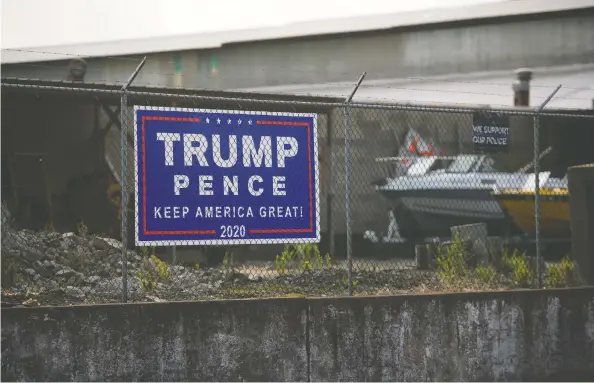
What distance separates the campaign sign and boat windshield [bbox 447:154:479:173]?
6696 mm

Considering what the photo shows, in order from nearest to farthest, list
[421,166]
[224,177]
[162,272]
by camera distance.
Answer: [224,177]
[162,272]
[421,166]

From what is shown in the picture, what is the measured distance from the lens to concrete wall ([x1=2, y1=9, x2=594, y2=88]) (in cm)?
2175

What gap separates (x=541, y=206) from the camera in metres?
14.9

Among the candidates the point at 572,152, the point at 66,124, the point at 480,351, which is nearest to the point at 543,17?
the point at 572,152

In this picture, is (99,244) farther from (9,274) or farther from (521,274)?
(521,274)

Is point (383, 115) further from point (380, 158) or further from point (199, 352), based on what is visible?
point (199, 352)

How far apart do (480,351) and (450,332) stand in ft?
1.19

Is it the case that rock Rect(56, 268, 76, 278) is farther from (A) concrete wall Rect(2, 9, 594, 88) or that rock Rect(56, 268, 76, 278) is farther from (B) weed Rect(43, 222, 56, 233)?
(A) concrete wall Rect(2, 9, 594, 88)

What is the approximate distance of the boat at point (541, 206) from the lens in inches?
584

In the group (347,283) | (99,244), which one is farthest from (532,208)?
(99,244)

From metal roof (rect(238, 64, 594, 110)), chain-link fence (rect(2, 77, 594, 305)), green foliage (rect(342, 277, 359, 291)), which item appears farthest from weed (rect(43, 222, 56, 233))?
metal roof (rect(238, 64, 594, 110))

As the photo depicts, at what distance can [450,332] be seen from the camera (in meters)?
7.56

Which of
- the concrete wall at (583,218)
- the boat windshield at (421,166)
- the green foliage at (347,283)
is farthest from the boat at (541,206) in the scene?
the concrete wall at (583,218)

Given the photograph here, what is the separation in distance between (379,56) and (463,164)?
812cm
